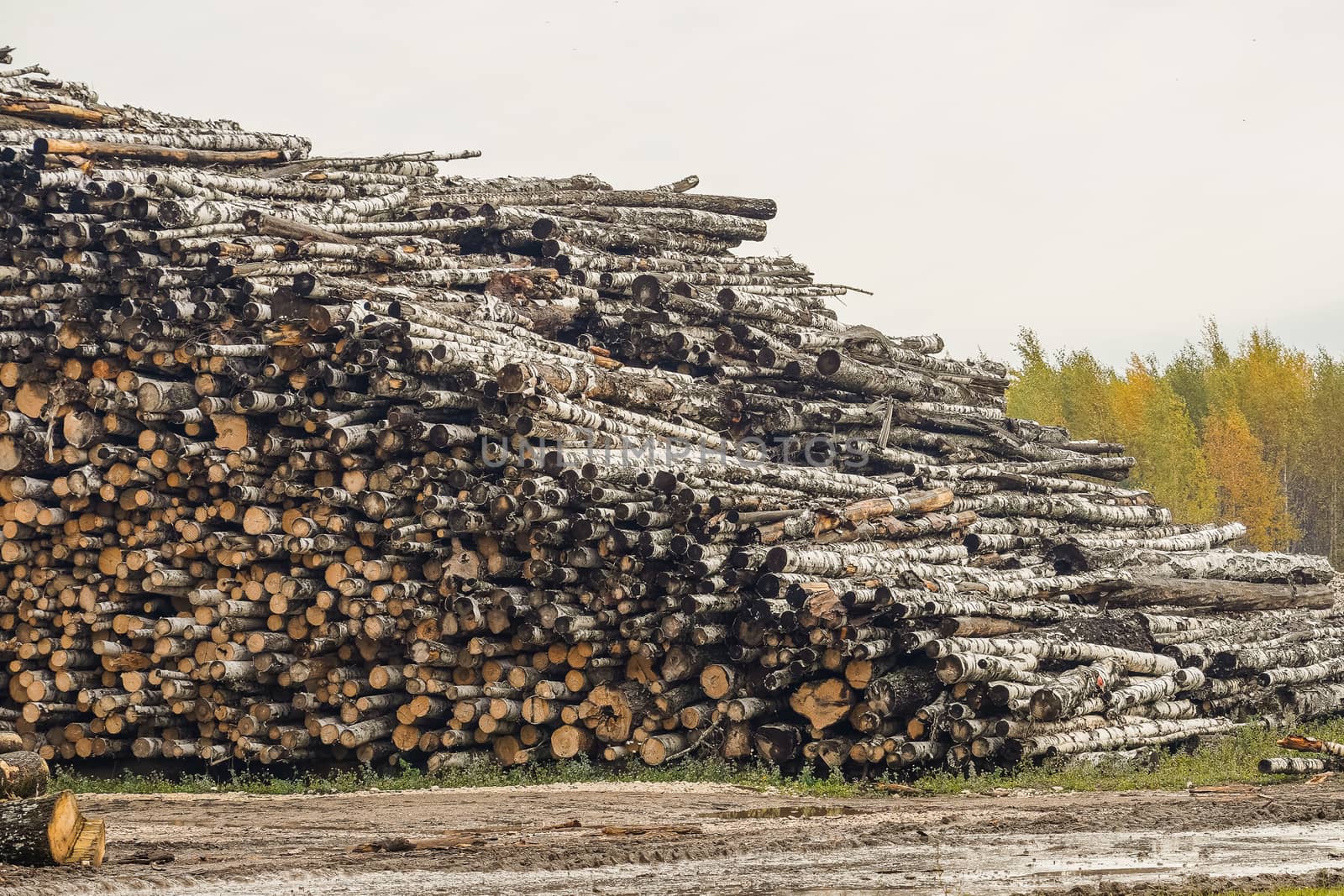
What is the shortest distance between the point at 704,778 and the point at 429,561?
3219mm

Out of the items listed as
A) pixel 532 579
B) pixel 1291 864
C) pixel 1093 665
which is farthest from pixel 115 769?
pixel 1291 864

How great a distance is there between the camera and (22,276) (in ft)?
49.1

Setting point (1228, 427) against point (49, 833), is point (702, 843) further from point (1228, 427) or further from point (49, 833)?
point (1228, 427)

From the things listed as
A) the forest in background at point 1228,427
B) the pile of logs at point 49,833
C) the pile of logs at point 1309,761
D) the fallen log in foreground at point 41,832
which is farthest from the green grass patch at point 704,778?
the forest in background at point 1228,427

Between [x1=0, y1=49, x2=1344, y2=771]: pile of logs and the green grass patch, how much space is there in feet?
0.71

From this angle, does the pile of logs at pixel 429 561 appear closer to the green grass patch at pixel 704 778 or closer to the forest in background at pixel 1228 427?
the green grass patch at pixel 704 778

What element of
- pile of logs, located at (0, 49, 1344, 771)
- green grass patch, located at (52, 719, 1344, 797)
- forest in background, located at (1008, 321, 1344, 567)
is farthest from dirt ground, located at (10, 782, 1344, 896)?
forest in background, located at (1008, 321, 1344, 567)

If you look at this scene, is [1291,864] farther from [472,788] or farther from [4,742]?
[4,742]

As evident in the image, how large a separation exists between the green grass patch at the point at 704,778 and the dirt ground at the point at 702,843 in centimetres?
43

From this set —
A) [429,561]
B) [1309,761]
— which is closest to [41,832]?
[429,561]

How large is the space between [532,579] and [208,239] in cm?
495

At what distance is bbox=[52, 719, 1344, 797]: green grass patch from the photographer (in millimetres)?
12484

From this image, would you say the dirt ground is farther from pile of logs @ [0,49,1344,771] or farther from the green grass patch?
pile of logs @ [0,49,1344,771]

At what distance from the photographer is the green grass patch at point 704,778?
12.5 m
